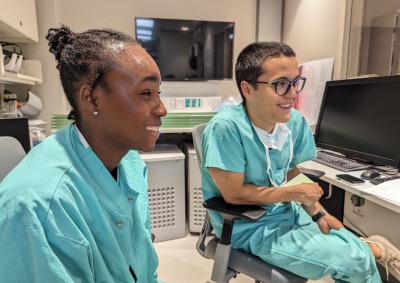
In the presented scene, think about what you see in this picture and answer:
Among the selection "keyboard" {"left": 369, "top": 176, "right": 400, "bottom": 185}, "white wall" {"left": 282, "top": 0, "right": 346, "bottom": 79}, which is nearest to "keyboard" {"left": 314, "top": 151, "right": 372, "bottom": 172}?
"keyboard" {"left": 369, "top": 176, "right": 400, "bottom": 185}

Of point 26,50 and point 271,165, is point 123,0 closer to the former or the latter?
point 26,50

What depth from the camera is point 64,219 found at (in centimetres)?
49

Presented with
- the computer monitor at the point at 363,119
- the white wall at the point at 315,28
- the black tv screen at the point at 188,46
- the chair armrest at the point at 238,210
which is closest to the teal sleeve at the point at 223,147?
the chair armrest at the point at 238,210

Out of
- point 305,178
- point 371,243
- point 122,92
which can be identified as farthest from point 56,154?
point 371,243

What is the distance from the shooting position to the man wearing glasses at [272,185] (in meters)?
0.98

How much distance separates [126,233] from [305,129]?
3.33 feet

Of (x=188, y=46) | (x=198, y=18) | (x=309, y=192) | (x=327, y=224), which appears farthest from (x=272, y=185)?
(x=198, y=18)

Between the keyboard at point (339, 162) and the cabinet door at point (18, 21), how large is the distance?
6.93 feet

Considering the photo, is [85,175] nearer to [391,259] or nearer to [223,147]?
[223,147]

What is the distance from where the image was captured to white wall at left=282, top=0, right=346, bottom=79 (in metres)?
2.00

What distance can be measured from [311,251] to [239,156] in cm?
43

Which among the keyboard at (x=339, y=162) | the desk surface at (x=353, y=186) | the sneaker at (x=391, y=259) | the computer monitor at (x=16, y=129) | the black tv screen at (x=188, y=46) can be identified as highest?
the black tv screen at (x=188, y=46)

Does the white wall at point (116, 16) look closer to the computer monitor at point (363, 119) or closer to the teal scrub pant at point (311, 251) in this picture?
the computer monitor at point (363, 119)

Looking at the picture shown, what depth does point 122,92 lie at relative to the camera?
601 mm
